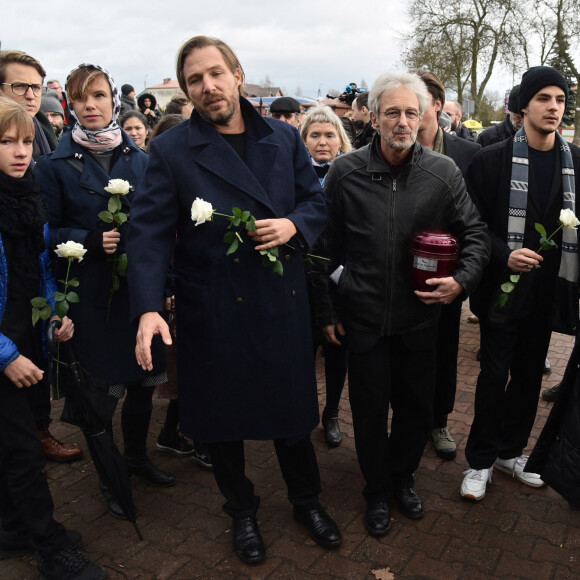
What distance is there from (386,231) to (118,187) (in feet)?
4.51

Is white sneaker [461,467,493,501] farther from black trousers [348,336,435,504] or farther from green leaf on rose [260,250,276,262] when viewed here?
green leaf on rose [260,250,276,262]

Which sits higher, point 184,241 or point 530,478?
point 184,241

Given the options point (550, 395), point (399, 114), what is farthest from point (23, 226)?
point (550, 395)

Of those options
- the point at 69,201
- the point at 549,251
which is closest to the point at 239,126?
the point at 69,201

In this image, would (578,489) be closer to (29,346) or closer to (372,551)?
(372,551)

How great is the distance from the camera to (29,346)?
296cm

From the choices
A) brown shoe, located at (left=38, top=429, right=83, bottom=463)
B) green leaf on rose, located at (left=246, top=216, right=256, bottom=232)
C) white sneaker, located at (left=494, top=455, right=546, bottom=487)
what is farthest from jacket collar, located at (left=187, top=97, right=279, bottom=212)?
brown shoe, located at (left=38, top=429, right=83, bottom=463)

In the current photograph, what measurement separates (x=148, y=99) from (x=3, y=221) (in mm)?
7745

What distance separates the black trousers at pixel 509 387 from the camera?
335 cm

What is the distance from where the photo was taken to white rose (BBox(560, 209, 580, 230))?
2.94m

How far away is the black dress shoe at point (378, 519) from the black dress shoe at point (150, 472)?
1.27m

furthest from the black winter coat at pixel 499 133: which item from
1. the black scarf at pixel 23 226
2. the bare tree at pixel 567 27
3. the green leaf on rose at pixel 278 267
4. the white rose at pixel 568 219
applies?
the bare tree at pixel 567 27

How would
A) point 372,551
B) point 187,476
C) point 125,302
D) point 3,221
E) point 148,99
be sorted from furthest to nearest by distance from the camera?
point 148,99 → point 187,476 → point 125,302 → point 372,551 → point 3,221

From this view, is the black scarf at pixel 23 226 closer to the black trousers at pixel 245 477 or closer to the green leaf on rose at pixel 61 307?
the green leaf on rose at pixel 61 307
